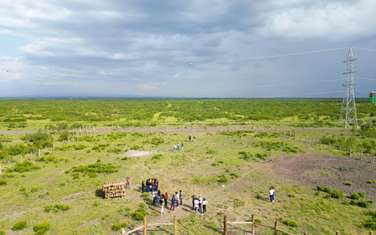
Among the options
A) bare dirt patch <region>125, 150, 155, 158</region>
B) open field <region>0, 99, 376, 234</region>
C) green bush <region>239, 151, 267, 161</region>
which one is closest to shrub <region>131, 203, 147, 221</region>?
open field <region>0, 99, 376, 234</region>

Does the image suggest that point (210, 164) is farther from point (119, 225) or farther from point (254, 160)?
point (119, 225)

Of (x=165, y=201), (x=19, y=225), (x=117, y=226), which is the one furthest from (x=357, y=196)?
(x=19, y=225)

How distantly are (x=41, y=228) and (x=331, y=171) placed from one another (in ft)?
102

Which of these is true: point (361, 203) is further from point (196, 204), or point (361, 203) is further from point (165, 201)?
point (165, 201)

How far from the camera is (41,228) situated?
21.9 m

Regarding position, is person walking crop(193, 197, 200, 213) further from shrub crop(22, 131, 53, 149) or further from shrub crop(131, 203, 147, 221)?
shrub crop(22, 131, 53, 149)

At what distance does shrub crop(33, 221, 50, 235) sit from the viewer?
21470 mm

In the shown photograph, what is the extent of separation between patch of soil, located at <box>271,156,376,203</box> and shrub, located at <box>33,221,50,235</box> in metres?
24.3

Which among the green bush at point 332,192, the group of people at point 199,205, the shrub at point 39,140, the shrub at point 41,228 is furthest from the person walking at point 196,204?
the shrub at point 39,140

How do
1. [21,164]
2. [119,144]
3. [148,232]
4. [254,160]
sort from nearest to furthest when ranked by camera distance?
[148,232], [21,164], [254,160], [119,144]

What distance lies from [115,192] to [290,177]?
61.7ft

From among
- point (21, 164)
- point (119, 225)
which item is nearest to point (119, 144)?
point (21, 164)

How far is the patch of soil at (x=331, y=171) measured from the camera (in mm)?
33688

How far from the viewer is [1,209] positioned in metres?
26.0
